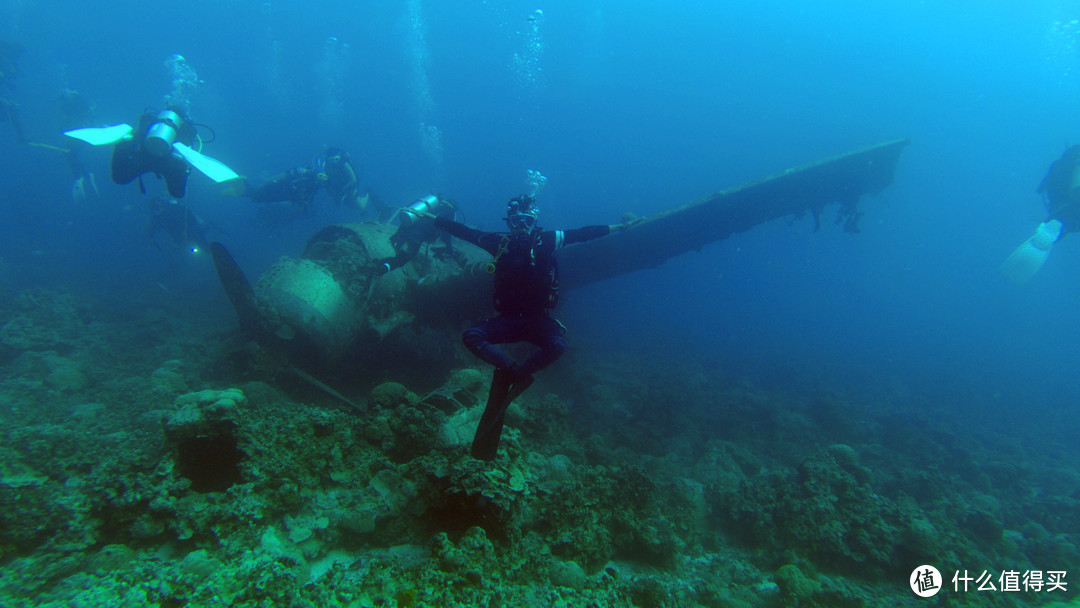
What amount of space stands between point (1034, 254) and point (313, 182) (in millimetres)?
20356

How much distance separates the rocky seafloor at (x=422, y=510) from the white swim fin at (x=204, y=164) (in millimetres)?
2817

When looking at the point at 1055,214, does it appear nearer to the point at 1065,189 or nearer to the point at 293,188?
the point at 1065,189

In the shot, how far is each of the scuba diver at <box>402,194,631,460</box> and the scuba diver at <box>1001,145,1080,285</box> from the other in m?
13.1

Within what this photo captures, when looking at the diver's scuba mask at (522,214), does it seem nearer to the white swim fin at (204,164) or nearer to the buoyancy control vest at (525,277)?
the buoyancy control vest at (525,277)

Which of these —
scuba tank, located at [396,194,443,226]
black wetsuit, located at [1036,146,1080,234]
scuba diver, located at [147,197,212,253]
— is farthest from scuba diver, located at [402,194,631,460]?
scuba diver, located at [147,197,212,253]

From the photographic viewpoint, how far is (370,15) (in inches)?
3415

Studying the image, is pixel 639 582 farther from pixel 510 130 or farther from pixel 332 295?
pixel 510 130

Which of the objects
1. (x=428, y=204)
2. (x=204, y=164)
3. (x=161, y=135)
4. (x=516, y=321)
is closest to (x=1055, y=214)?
(x=516, y=321)

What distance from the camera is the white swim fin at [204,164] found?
22.1 feet

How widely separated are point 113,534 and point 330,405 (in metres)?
3.61

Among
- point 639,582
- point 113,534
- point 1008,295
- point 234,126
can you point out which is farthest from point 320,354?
point 1008,295

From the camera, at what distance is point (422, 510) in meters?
3.12

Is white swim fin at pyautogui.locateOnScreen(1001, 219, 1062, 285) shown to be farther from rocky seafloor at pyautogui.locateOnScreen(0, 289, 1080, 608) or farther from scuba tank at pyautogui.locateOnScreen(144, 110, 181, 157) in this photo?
scuba tank at pyautogui.locateOnScreen(144, 110, 181, 157)
